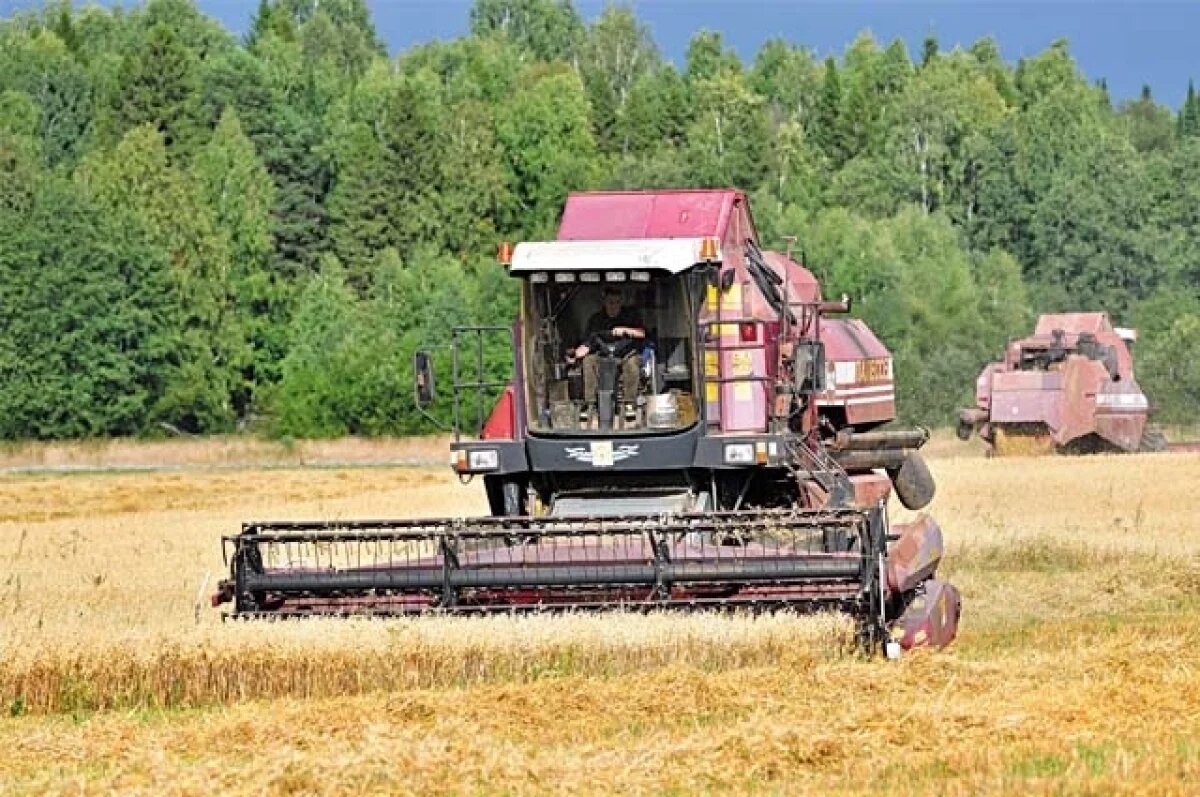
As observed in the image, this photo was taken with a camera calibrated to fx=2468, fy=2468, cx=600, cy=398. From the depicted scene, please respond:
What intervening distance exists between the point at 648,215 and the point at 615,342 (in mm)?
→ 1612

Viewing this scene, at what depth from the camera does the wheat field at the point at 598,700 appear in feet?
31.3

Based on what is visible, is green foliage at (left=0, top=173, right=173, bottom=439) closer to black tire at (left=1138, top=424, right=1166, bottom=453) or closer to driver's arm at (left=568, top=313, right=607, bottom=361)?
black tire at (left=1138, top=424, right=1166, bottom=453)

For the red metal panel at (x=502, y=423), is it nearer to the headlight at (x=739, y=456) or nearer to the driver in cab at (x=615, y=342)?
the driver in cab at (x=615, y=342)

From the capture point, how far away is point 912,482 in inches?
769

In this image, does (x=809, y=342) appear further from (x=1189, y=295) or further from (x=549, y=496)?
(x=1189, y=295)

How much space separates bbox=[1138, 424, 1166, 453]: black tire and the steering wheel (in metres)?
24.7

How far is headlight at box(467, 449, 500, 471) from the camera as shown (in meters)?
15.9

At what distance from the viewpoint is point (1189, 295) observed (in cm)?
7538

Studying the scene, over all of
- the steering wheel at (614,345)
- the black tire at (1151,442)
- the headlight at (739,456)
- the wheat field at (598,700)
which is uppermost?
the steering wheel at (614,345)

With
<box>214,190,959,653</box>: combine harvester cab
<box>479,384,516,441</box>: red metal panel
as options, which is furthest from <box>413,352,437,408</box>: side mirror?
<box>479,384,516,441</box>: red metal panel

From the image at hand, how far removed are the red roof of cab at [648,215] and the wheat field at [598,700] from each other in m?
3.33

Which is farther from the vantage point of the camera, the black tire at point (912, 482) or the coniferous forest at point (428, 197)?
the coniferous forest at point (428, 197)

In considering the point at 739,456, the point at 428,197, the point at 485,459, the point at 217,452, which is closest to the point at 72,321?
the point at 217,452

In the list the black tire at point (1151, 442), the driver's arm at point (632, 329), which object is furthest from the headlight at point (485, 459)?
the black tire at point (1151, 442)
